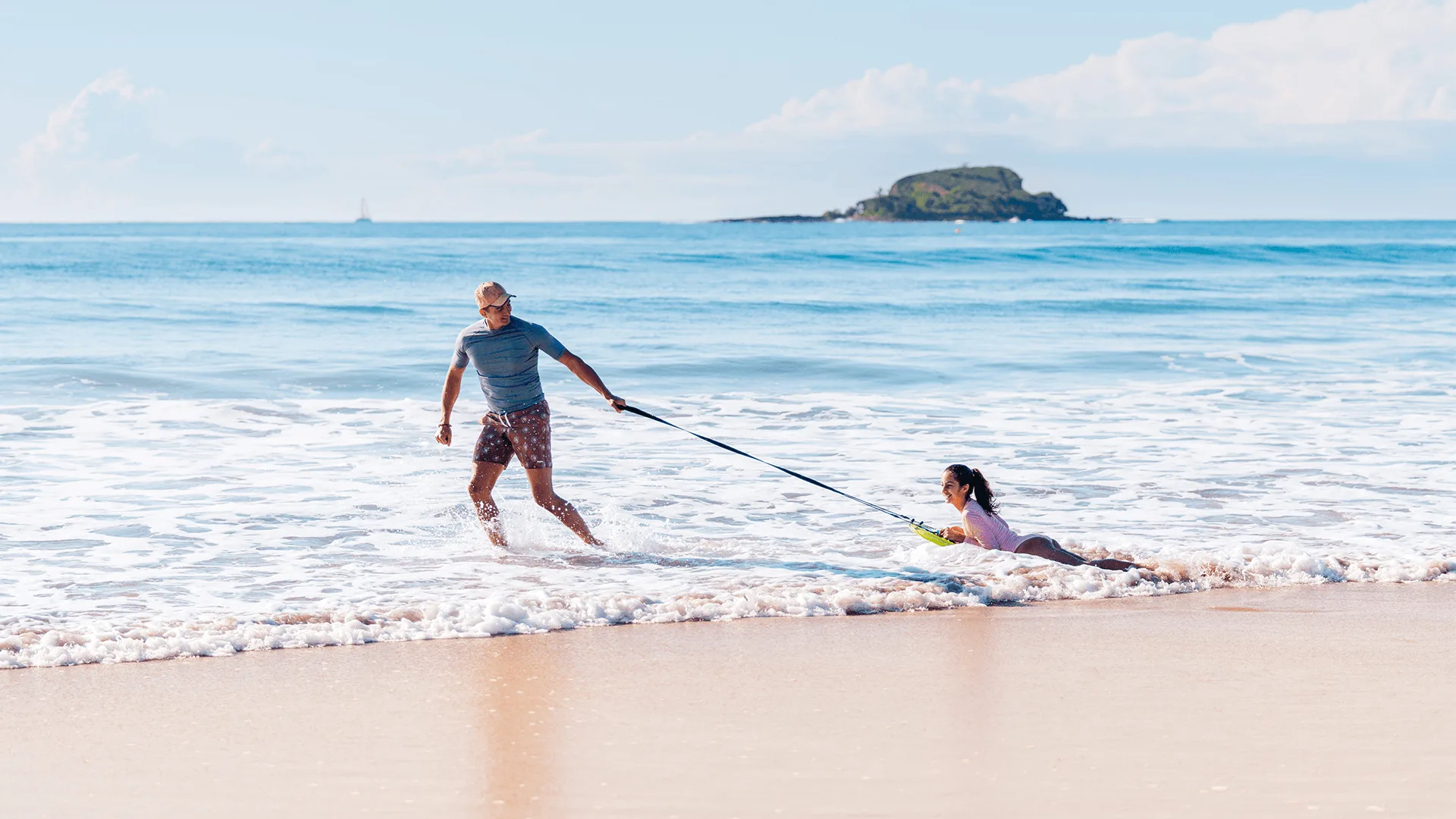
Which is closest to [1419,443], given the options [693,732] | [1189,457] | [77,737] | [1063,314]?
[1189,457]

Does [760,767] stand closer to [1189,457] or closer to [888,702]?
[888,702]

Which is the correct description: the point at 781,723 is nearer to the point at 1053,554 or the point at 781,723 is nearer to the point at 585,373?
the point at 1053,554

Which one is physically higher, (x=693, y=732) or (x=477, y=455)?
(x=477, y=455)

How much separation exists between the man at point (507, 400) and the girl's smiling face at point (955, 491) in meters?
1.83

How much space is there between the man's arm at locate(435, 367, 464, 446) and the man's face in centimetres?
35

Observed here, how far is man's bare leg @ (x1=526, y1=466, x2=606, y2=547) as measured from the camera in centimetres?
746

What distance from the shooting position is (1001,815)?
3.63 m

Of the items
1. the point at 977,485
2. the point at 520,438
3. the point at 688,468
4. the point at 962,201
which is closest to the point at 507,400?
the point at 520,438

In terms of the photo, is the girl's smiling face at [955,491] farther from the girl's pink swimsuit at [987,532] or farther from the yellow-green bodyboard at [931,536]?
the yellow-green bodyboard at [931,536]

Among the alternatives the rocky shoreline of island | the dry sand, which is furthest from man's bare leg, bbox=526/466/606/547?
the rocky shoreline of island

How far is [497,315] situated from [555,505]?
1227 mm

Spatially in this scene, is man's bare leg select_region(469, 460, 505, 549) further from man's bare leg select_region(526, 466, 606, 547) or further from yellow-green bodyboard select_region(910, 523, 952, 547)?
yellow-green bodyboard select_region(910, 523, 952, 547)

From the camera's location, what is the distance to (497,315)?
23.1 ft

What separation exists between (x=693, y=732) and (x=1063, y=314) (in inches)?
929
